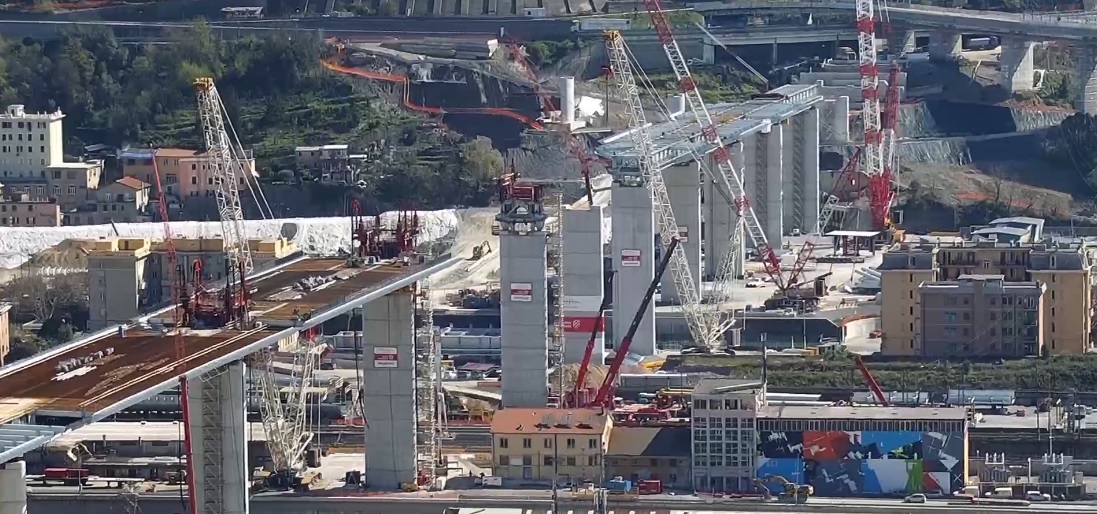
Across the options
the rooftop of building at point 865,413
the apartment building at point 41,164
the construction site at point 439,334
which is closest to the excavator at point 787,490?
the construction site at point 439,334

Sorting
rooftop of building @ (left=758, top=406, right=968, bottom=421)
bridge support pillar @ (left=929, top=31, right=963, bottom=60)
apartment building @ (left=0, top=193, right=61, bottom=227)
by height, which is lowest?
rooftop of building @ (left=758, top=406, right=968, bottom=421)

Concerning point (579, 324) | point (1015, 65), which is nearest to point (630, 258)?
point (579, 324)

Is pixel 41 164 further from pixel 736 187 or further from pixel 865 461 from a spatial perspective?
pixel 865 461

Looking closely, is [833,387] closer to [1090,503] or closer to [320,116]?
[1090,503]

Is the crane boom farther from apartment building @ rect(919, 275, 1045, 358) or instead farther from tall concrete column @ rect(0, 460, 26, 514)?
tall concrete column @ rect(0, 460, 26, 514)

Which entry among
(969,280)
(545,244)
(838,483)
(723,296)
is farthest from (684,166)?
(838,483)

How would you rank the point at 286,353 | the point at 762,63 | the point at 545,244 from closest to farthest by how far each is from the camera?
the point at 545,244 < the point at 286,353 < the point at 762,63

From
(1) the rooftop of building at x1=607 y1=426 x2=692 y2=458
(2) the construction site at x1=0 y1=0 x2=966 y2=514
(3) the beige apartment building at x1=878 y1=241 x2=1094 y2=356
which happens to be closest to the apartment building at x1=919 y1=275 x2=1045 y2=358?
(3) the beige apartment building at x1=878 y1=241 x2=1094 y2=356
